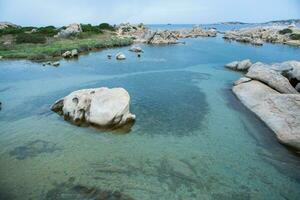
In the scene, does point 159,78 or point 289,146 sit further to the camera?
point 159,78

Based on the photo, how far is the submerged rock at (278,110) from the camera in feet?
52.0

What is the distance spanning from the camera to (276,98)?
18969 mm

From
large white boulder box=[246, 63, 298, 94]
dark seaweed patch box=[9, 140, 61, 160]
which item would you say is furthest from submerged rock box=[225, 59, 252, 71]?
dark seaweed patch box=[9, 140, 61, 160]

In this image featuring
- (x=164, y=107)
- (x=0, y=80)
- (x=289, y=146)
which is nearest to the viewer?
(x=289, y=146)

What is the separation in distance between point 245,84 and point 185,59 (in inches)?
867

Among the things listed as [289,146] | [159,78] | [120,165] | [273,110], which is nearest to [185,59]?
[159,78]

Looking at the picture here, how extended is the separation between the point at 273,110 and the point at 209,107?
5.17 m

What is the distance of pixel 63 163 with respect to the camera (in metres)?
13.5

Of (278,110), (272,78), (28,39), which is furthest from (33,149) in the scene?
(28,39)

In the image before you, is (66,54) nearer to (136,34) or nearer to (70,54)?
(70,54)

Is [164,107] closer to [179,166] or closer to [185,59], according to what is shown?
[179,166]

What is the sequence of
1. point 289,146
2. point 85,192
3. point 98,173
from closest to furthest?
point 85,192
point 98,173
point 289,146

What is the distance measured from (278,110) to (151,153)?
32.5ft

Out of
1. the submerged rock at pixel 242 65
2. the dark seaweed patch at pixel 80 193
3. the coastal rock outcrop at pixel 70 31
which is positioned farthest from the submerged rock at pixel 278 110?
the coastal rock outcrop at pixel 70 31
